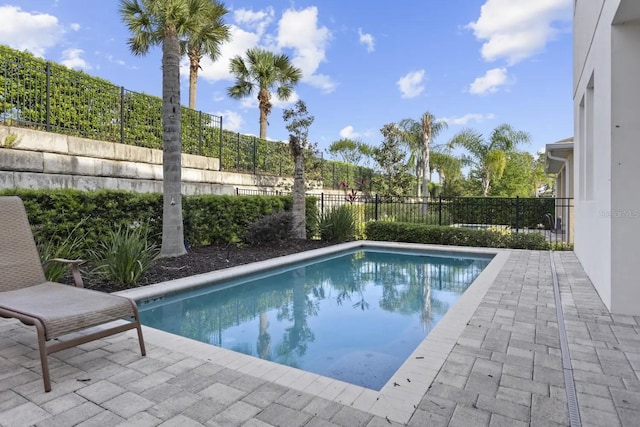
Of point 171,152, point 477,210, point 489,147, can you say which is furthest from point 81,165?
point 489,147

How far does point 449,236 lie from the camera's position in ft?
35.8

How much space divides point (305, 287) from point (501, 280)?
3.16 meters

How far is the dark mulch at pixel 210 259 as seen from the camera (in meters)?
5.89

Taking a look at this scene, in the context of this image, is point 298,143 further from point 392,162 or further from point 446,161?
point 446,161

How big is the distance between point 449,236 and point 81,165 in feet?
30.9

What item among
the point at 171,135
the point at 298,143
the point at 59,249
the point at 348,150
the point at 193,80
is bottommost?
the point at 59,249

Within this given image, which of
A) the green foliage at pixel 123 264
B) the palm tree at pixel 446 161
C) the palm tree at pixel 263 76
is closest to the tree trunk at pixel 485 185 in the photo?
the palm tree at pixel 446 161

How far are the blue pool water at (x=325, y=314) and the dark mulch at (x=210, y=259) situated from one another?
0.63m

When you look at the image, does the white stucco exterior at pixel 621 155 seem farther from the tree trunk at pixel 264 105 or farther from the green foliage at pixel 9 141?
the tree trunk at pixel 264 105

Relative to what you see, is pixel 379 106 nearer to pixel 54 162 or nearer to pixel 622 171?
pixel 54 162

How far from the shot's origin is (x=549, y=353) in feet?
10.1

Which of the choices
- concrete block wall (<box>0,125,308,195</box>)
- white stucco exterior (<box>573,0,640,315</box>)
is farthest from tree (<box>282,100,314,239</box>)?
white stucco exterior (<box>573,0,640,315</box>)

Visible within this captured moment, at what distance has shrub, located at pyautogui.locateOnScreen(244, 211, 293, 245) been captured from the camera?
9484 mm

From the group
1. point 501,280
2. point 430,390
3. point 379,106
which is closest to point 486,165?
point 379,106
